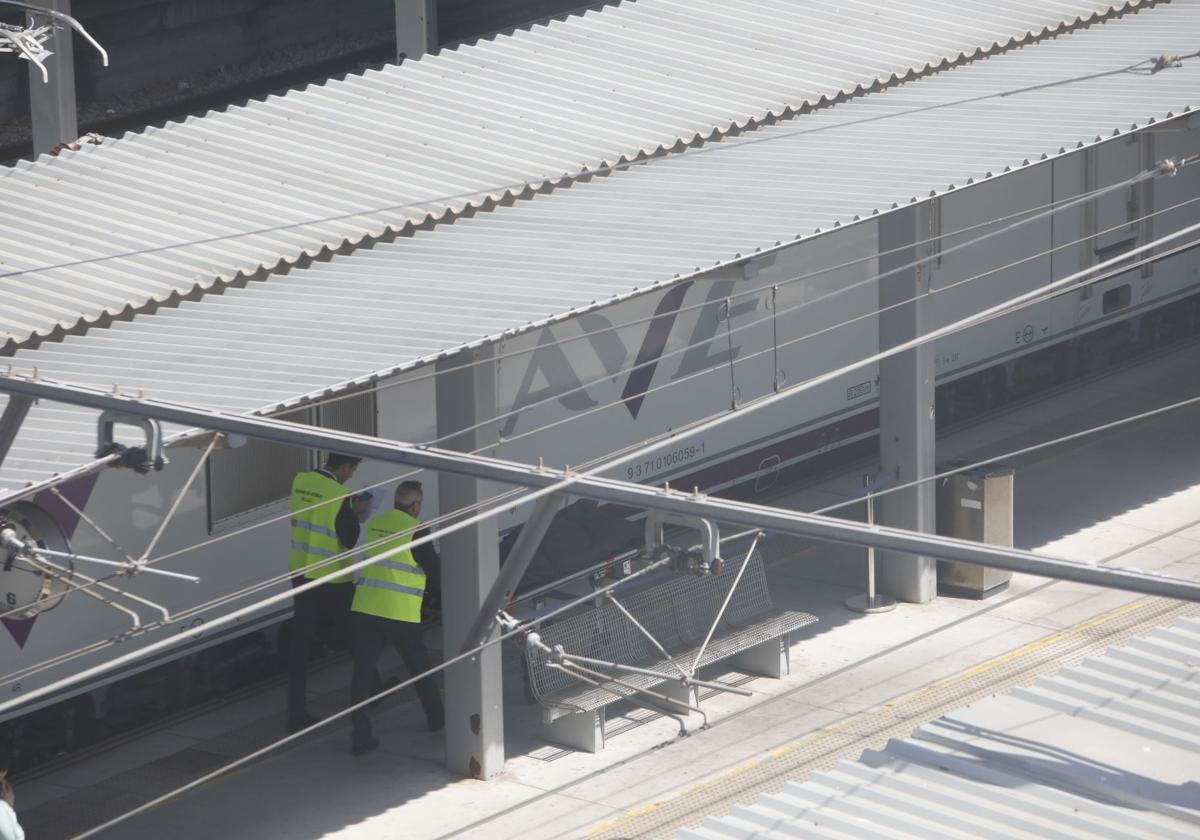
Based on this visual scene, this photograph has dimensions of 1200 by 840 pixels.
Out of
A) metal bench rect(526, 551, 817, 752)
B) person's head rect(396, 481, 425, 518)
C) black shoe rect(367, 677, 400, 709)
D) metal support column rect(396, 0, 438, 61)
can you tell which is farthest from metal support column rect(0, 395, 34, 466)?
metal support column rect(396, 0, 438, 61)

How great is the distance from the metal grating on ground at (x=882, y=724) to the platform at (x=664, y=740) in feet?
0.06

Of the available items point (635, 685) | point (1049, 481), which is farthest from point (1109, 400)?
point (635, 685)

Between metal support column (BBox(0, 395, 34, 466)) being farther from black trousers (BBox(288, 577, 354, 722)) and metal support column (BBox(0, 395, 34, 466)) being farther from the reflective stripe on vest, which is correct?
black trousers (BBox(288, 577, 354, 722))

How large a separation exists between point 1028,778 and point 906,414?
7780 mm

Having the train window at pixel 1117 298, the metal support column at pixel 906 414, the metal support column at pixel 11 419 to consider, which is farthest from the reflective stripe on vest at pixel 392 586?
the train window at pixel 1117 298

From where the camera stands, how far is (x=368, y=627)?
1318cm

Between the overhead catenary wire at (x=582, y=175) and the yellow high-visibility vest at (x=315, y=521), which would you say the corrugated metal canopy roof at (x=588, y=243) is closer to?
the overhead catenary wire at (x=582, y=175)

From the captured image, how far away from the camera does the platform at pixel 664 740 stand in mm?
12453

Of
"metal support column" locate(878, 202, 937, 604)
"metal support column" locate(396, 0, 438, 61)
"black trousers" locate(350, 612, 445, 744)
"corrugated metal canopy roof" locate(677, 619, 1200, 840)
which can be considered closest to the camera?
"corrugated metal canopy roof" locate(677, 619, 1200, 840)

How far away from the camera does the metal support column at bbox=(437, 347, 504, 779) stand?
12641 millimetres

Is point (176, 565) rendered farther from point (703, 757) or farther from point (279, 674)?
point (703, 757)

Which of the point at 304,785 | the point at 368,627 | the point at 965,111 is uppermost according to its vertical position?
the point at 965,111

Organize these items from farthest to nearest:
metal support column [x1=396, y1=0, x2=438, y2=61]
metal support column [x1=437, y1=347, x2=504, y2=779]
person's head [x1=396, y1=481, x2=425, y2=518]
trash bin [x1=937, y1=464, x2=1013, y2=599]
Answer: metal support column [x1=396, y1=0, x2=438, y2=61] → trash bin [x1=937, y1=464, x2=1013, y2=599] → person's head [x1=396, y1=481, x2=425, y2=518] → metal support column [x1=437, y1=347, x2=504, y2=779]

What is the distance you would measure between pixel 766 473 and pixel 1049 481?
2754 mm
